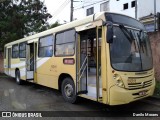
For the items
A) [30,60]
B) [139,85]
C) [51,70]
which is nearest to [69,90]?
[51,70]

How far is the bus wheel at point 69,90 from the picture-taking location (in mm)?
7574

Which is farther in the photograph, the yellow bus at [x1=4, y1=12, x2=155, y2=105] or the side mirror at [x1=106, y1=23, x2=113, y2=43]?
the yellow bus at [x1=4, y1=12, x2=155, y2=105]

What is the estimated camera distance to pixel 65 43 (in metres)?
8.04

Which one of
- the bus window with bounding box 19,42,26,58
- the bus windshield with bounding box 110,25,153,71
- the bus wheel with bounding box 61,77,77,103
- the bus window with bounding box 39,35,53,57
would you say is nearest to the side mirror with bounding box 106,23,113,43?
the bus windshield with bounding box 110,25,153,71

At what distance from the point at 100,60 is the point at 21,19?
16945 millimetres

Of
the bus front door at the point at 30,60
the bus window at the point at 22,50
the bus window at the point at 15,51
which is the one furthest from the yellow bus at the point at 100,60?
the bus window at the point at 15,51

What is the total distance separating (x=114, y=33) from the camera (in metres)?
6.15

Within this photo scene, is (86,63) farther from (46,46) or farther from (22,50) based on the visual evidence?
(22,50)

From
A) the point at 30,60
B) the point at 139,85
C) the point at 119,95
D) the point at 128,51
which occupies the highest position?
the point at 128,51

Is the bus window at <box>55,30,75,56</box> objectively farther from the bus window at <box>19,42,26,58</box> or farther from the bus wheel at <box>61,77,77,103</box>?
the bus window at <box>19,42,26,58</box>

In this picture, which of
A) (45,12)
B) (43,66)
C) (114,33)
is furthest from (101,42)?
(45,12)

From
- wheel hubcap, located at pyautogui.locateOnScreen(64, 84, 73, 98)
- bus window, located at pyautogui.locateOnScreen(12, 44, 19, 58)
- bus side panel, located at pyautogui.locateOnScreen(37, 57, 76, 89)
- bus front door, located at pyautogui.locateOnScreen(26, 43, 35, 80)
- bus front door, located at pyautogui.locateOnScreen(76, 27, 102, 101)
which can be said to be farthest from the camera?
bus window, located at pyautogui.locateOnScreen(12, 44, 19, 58)

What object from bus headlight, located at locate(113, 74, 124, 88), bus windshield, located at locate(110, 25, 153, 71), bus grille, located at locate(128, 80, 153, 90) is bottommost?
bus grille, located at locate(128, 80, 153, 90)

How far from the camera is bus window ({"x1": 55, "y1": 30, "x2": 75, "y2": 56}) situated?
7.63m
